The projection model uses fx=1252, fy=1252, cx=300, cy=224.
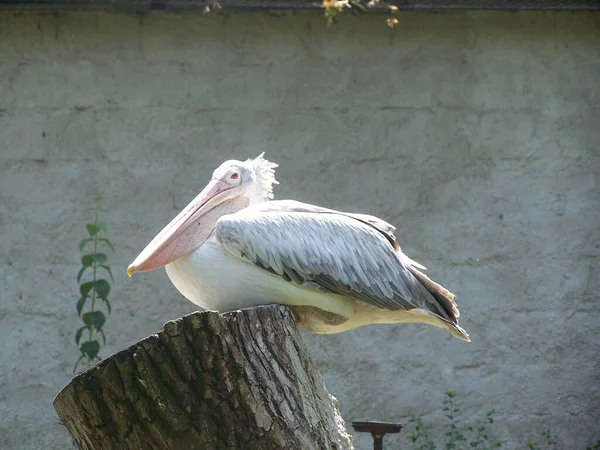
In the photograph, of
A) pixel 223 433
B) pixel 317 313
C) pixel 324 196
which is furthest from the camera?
pixel 324 196

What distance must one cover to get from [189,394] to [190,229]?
2.98ft

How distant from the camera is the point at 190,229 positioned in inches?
151

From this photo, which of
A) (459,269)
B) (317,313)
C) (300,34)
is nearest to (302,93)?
(300,34)

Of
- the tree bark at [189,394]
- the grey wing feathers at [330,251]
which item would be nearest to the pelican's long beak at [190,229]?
the grey wing feathers at [330,251]

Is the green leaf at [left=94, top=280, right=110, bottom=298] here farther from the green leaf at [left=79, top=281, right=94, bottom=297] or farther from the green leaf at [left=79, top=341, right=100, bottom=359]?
the green leaf at [left=79, top=341, right=100, bottom=359]

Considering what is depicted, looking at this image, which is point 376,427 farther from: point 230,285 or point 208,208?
point 230,285

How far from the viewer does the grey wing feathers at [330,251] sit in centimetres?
368

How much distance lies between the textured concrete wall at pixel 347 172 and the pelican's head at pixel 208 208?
2.13 meters

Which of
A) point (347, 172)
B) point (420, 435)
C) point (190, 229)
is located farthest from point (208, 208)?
point (420, 435)

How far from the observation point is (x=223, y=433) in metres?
3.05

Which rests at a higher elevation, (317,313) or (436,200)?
(436,200)

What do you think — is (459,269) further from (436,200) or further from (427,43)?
(427,43)

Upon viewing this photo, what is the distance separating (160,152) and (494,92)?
1.74m

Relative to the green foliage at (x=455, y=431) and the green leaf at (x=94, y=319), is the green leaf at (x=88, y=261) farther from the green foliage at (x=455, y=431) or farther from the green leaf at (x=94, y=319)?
the green foliage at (x=455, y=431)
